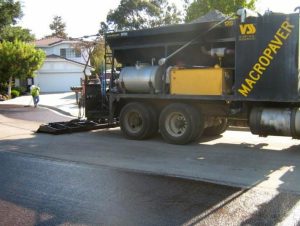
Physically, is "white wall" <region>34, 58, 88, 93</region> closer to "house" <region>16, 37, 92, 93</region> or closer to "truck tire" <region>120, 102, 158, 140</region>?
"house" <region>16, 37, 92, 93</region>

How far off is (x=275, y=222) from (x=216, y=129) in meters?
7.28

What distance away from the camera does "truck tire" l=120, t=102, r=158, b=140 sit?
40.2 feet

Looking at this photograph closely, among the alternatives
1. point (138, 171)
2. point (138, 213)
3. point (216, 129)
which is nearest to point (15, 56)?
point (216, 129)

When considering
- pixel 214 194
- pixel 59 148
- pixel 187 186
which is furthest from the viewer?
pixel 59 148

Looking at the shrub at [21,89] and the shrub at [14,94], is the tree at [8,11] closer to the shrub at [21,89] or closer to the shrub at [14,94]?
the shrub at [21,89]

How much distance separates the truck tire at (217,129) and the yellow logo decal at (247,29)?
9.76ft

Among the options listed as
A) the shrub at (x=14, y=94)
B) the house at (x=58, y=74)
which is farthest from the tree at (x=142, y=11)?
the shrub at (x=14, y=94)

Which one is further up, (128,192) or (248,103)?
(248,103)

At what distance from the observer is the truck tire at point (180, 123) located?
37.1ft

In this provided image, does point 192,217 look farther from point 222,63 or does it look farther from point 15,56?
point 15,56

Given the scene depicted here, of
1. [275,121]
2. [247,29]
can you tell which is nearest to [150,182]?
[275,121]

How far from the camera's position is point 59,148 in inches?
439

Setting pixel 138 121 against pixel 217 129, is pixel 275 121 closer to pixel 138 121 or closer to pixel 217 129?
pixel 217 129

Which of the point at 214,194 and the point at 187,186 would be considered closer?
the point at 214,194
